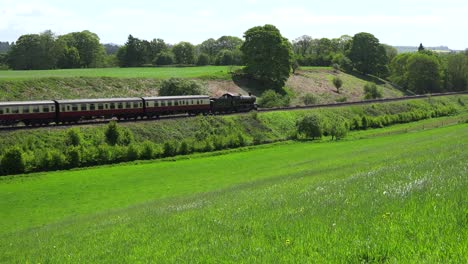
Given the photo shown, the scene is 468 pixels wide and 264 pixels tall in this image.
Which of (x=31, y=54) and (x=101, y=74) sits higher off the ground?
(x=31, y=54)

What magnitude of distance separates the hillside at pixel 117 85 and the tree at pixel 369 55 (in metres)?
17.1

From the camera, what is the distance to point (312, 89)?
107 meters

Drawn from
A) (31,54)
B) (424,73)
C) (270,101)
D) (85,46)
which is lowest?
(270,101)

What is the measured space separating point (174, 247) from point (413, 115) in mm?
82401

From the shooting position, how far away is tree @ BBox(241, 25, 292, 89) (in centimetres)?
9438

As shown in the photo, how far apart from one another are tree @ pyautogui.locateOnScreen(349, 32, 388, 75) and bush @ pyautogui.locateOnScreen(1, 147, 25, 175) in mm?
116863

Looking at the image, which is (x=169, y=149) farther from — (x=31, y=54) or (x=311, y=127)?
(x=31, y=54)

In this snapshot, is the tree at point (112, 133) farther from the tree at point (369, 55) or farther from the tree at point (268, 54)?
the tree at point (369, 55)

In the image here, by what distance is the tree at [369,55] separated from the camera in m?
136

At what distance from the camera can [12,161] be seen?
133 ft

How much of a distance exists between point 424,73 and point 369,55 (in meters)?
19.3

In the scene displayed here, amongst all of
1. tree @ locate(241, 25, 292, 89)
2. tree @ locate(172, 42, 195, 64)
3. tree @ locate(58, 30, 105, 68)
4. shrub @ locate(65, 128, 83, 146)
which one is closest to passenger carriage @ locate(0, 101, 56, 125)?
shrub @ locate(65, 128, 83, 146)

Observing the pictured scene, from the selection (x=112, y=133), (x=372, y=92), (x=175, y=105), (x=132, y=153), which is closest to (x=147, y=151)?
(x=132, y=153)

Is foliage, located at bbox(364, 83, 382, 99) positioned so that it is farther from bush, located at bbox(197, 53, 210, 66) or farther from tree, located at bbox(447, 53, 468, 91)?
bush, located at bbox(197, 53, 210, 66)
